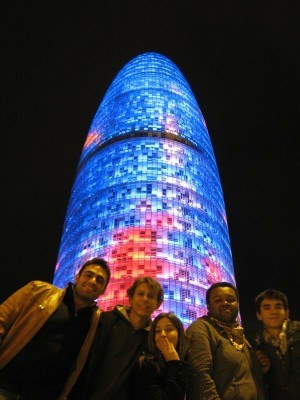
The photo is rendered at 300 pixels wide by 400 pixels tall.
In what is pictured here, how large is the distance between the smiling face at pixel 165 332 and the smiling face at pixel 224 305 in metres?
0.98

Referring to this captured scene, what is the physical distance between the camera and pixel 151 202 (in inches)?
2208

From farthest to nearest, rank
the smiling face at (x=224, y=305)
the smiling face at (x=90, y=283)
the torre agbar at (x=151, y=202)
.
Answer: the torre agbar at (x=151, y=202), the smiling face at (x=224, y=305), the smiling face at (x=90, y=283)

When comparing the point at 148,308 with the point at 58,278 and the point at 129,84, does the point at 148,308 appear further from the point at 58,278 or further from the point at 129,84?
the point at 129,84

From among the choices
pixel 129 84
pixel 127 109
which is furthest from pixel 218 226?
pixel 129 84

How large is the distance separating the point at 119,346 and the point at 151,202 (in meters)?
51.1

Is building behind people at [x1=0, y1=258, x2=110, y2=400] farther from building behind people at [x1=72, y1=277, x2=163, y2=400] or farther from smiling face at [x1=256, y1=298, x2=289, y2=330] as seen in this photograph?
smiling face at [x1=256, y1=298, x2=289, y2=330]

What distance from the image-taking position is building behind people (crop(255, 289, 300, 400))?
5.30 meters

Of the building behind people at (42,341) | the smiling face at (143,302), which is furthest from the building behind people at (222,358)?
the building behind people at (42,341)

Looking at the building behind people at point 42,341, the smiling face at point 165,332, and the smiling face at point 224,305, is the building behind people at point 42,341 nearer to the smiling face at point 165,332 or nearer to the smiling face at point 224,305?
the smiling face at point 165,332

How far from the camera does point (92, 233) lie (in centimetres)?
5484

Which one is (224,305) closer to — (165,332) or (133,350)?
(165,332)

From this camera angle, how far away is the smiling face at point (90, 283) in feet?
18.1

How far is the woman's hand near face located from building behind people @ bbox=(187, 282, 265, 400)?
573 millimetres

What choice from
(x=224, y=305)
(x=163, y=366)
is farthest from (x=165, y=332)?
(x=224, y=305)
